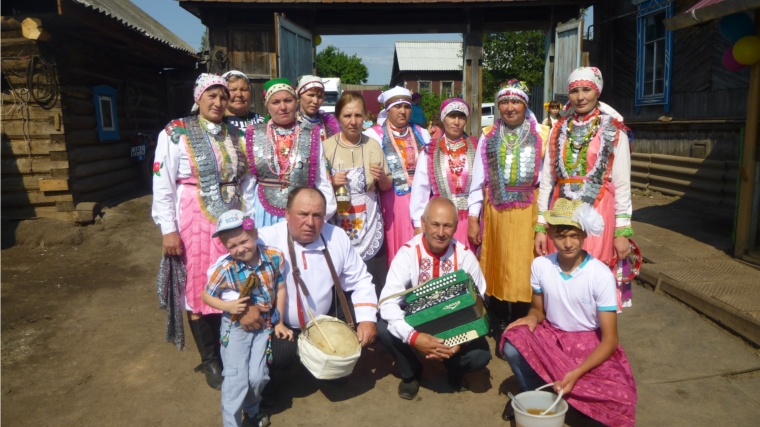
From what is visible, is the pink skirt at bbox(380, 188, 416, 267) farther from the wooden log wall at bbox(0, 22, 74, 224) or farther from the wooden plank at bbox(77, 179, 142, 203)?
the wooden plank at bbox(77, 179, 142, 203)

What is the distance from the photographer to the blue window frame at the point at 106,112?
8398 millimetres

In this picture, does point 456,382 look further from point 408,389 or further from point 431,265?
point 431,265

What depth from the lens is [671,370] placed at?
3545 millimetres

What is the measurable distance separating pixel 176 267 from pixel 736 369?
144 inches

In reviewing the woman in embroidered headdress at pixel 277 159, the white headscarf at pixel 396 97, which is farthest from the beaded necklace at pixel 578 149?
the woman in embroidered headdress at pixel 277 159

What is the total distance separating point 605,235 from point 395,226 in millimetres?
1537

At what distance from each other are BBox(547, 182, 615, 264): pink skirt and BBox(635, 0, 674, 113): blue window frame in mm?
6506

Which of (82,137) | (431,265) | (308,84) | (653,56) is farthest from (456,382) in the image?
(653,56)

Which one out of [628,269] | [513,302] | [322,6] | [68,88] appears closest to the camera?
[628,269]

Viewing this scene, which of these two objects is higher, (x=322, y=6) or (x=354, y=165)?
(x=322, y=6)

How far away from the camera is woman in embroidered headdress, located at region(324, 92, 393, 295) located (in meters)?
3.84

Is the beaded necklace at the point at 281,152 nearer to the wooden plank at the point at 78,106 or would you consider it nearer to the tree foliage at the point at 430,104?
the wooden plank at the point at 78,106

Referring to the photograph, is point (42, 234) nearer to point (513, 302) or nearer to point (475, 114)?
point (513, 302)

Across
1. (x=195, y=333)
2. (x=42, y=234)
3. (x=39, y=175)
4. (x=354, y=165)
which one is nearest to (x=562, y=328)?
(x=354, y=165)
